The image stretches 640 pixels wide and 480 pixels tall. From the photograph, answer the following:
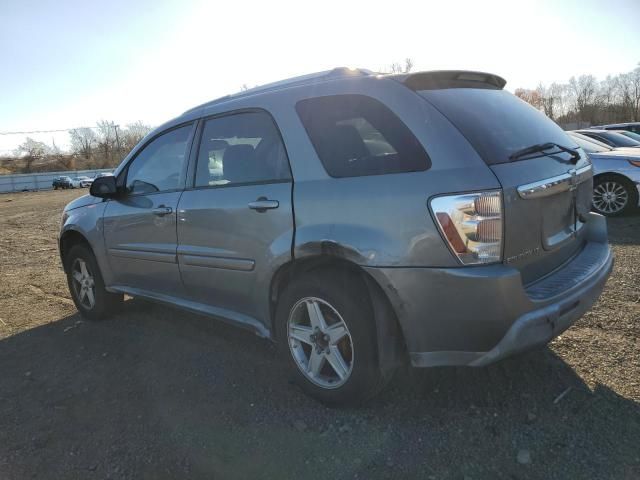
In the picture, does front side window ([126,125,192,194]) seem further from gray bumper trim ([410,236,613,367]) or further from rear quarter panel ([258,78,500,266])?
gray bumper trim ([410,236,613,367])

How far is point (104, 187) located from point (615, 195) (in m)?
7.93

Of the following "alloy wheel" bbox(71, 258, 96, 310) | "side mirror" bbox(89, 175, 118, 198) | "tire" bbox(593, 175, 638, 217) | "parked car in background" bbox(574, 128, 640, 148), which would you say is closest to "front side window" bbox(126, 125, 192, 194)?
"side mirror" bbox(89, 175, 118, 198)

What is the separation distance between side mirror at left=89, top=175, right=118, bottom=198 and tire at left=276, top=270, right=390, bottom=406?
2.17m

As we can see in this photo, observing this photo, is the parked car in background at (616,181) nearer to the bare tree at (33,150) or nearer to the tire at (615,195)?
the tire at (615,195)

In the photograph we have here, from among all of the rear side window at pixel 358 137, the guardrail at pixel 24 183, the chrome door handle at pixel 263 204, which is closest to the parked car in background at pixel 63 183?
the guardrail at pixel 24 183

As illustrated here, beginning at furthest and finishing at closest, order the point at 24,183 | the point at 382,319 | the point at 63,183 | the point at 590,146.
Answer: the point at 24,183, the point at 63,183, the point at 590,146, the point at 382,319

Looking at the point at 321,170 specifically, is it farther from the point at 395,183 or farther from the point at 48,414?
the point at 48,414

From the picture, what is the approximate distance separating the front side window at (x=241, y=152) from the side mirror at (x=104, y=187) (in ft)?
3.69

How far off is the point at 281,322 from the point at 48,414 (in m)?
1.61

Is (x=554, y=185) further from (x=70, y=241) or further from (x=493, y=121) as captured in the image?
(x=70, y=241)

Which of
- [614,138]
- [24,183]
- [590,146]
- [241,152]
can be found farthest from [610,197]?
[24,183]

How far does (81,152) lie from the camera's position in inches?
3548

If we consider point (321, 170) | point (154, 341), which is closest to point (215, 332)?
point (154, 341)

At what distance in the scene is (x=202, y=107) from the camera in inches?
151
